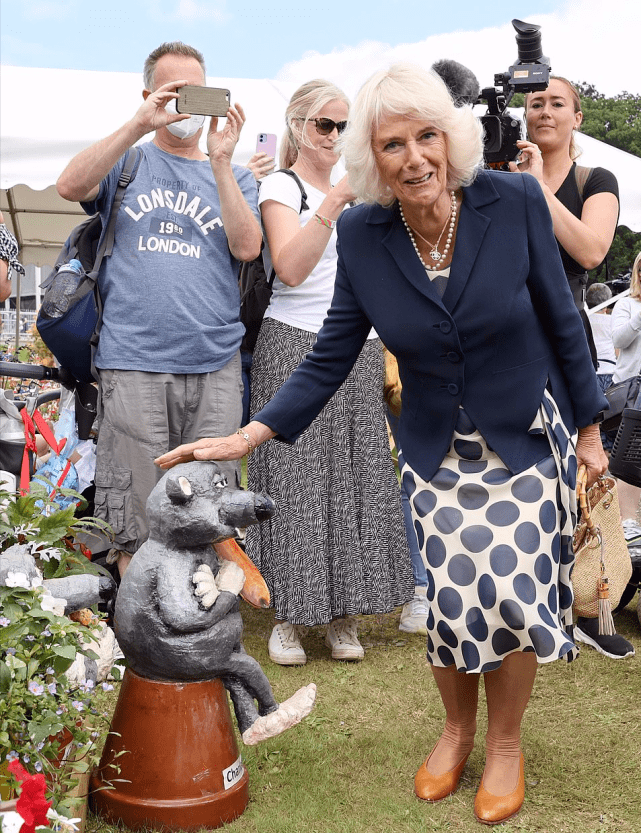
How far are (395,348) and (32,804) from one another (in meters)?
1.41

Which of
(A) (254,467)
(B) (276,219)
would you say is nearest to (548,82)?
(B) (276,219)

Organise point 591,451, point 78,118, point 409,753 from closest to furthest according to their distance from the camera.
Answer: point 591,451
point 409,753
point 78,118

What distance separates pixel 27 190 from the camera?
1045 centimetres

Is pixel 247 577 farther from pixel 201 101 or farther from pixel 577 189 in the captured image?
pixel 577 189

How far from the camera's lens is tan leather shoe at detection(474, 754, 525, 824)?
2.48 metres

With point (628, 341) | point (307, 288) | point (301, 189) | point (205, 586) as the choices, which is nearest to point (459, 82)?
point (301, 189)

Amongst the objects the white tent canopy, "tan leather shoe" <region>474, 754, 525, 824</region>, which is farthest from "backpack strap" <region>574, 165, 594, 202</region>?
the white tent canopy

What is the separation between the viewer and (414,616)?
427cm

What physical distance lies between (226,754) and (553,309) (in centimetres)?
142

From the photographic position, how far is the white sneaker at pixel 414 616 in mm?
4207

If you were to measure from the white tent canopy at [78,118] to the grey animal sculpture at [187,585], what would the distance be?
5.57 m

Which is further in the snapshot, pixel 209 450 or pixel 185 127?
pixel 185 127

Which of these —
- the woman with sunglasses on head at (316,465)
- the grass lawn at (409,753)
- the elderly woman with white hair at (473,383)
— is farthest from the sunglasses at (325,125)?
the grass lawn at (409,753)

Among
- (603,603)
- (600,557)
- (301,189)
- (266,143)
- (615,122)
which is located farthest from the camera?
(615,122)
